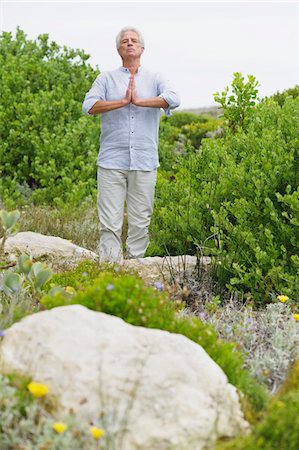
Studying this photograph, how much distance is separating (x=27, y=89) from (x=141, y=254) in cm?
526

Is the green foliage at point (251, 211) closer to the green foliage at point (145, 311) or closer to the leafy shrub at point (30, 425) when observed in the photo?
the green foliage at point (145, 311)

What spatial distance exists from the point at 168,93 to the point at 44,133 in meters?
4.49

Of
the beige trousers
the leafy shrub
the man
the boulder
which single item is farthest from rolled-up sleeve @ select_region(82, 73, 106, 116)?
the leafy shrub

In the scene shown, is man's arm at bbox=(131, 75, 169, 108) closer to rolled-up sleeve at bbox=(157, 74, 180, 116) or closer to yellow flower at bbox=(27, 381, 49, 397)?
rolled-up sleeve at bbox=(157, 74, 180, 116)

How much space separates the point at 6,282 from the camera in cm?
433

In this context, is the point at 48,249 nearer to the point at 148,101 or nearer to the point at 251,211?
the point at 148,101

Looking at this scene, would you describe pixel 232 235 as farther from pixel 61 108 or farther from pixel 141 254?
pixel 61 108

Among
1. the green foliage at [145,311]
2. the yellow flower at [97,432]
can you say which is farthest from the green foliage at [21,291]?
the yellow flower at [97,432]

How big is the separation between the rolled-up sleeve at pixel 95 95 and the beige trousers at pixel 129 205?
62 cm

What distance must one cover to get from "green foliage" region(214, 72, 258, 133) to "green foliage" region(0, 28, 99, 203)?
311 centimetres

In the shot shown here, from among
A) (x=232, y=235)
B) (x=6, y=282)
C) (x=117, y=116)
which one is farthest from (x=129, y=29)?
(x=6, y=282)

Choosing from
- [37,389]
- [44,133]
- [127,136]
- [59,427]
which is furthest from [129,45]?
[59,427]

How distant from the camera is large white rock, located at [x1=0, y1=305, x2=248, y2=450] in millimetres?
2809

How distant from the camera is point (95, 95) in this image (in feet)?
23.3
